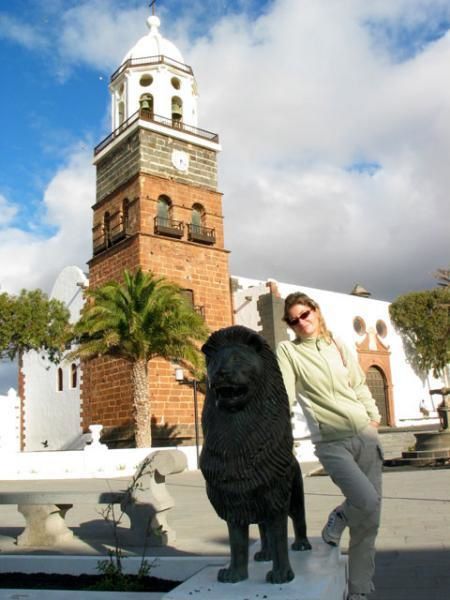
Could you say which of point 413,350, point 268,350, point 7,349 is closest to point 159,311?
point 7,349

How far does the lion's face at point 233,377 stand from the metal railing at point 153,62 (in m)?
24.1

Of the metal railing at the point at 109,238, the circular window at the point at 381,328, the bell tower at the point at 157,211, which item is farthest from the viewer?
the circular window at the point at 381,328

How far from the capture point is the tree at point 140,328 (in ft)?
56.1

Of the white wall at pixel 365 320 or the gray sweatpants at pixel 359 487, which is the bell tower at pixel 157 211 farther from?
the gray sweatpants at pixel 359 487

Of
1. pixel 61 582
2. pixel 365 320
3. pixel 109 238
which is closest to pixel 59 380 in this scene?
pixel 109 238

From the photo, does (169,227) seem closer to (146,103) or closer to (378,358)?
(146,103)

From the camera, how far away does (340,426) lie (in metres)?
3.23

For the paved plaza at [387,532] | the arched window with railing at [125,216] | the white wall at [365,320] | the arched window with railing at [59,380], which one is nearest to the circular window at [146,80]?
the arched window with railing at [125,216]

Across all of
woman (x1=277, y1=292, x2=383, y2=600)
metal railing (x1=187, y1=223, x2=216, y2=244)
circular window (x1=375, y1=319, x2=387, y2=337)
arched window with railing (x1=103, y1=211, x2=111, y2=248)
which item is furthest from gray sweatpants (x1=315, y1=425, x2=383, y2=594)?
circular window (x1=375, y1=319, x2=387, y2=337)

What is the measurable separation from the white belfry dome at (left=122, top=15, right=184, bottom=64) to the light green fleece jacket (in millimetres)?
24352

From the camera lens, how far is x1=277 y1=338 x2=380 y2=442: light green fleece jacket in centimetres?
323

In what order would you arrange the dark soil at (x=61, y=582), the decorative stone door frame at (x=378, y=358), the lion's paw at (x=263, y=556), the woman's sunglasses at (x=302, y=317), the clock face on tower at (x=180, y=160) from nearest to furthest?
1. the lion's paw at (x=263, y=556)
2. the woman's sunglasses at (x=302, y=317)
3. the dark soil at (x=61, y=582)
4. the clock face on tower at (x=180, y=160)
5. the decorative stone door frame at (x=378, y=358)

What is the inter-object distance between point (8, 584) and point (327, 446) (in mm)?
2221

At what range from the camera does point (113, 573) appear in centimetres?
363
